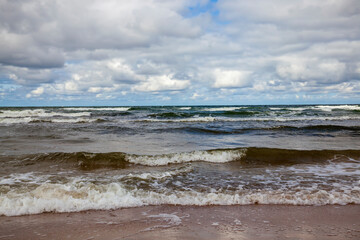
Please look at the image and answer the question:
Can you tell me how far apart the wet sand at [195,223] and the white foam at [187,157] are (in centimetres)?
344

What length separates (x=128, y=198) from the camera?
15.8 ft

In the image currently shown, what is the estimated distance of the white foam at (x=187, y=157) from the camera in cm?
805

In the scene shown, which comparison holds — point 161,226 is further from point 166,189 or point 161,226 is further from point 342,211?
point 342,211

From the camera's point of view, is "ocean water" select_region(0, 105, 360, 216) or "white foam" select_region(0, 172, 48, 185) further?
"white foam" select_region(0, 172, 48, 185)

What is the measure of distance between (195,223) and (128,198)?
1493 mm

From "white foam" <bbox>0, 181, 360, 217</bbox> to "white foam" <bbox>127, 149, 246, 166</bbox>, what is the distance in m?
2.81

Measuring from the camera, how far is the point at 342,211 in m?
4.37

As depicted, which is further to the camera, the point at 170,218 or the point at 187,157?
the point at 187,157

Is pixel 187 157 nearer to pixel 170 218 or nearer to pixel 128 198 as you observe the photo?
pixel 128 198

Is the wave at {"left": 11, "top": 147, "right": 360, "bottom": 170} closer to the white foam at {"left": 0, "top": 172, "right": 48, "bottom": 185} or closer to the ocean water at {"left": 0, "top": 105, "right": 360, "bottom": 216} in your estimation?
the ocean water at {"left": 0, "top": 105, "right": 360, "bottom": 216}

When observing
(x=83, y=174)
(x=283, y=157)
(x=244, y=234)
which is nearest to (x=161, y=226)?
(x=244, y=234)

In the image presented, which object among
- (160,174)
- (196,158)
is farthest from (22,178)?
(196,158)

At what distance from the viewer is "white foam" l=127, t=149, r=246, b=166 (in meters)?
8.05

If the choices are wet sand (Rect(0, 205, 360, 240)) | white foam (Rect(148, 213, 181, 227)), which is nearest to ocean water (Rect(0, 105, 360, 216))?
wet sand (Rect(0, 205, 360, 240))
